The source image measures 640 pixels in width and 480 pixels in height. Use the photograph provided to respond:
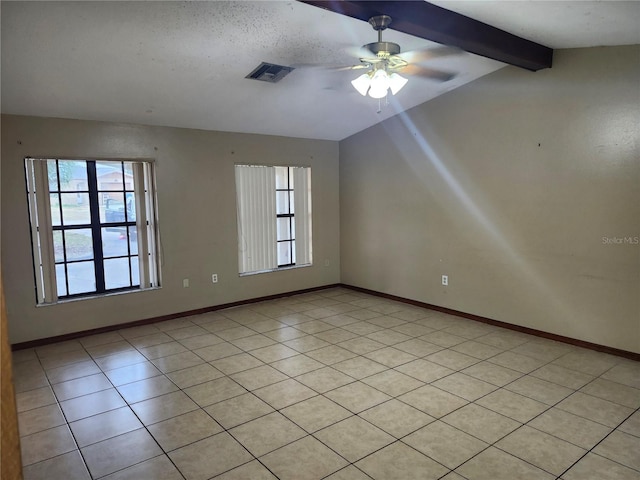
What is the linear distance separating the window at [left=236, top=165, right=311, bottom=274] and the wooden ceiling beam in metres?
3.20

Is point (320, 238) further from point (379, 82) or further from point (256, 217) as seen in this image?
point (379, 82)

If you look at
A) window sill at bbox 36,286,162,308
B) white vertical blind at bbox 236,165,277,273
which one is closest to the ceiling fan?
white vertical blind at bbox 236,165,277,273

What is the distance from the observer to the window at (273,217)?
5.69 meters

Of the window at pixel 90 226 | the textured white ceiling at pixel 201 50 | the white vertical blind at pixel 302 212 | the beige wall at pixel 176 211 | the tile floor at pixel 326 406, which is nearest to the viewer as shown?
the tile floor at pixel 326 406

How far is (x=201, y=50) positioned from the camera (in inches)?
130

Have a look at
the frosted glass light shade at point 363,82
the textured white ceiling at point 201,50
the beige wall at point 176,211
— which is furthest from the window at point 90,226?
the frosted glass light shade at point 363,82

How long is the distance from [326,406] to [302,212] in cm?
365

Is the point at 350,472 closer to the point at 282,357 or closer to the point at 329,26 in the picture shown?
the point at 282,357

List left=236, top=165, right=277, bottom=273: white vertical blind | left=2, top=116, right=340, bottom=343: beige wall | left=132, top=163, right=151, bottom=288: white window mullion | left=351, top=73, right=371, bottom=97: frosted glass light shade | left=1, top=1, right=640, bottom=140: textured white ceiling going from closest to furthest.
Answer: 1. left=1, top=1, right=640, bottom=140: textured white ceiling
2. left=351, top=73, right=371, bottom=97: frosted glass light shade
3. left=2, top=116, right=340, bottom=343: beige wall
4. left=132, top=163, right=151, bottom=288: white window mullion
5. left=236, top=165, right=277, bottom=273: white vertical blind

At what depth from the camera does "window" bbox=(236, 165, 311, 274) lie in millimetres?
5691

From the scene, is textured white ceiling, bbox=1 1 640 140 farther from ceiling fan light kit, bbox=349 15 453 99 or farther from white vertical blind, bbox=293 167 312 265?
white vertical blind, bbox=293 167 312 265

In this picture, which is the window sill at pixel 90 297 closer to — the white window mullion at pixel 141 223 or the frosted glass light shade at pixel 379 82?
the white window mullion at pixel 141 223

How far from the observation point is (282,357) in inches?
155

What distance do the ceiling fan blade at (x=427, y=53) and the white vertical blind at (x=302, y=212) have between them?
2.67 metres
